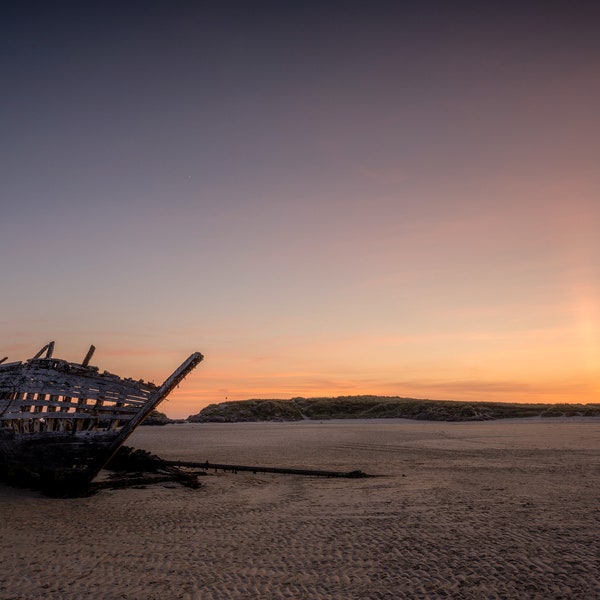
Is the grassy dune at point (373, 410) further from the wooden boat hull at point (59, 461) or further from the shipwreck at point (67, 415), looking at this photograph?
the wooden boat hull at point (59, 461)

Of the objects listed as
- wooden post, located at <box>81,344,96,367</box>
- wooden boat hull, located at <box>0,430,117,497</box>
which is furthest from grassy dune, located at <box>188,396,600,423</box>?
wooden boat hull, located at <box>0,430,117,497</box>

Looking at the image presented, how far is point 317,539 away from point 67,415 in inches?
→ 322

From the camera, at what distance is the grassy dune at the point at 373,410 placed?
2065 inches

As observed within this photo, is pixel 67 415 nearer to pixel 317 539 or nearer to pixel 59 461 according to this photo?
pixel 59 461

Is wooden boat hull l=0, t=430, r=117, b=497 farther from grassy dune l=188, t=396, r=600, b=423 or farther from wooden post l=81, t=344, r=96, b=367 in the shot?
grassy dune l=188, t=396, r=600, b=423

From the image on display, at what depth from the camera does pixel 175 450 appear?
23750 millimetres

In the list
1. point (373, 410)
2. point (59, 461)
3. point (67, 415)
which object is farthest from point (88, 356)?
point (373, 410)

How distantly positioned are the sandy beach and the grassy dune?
136 ft

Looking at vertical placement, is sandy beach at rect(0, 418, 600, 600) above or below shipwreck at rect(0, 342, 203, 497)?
below

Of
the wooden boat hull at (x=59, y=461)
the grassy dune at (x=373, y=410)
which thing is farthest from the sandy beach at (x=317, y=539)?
the grassy dune at (x=373, y=410)

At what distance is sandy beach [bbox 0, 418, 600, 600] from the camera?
571 cm

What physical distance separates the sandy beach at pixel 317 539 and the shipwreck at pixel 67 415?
644mm

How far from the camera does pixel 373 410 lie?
6178 centimetres

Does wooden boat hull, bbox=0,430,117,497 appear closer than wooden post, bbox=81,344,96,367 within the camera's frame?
Yes
